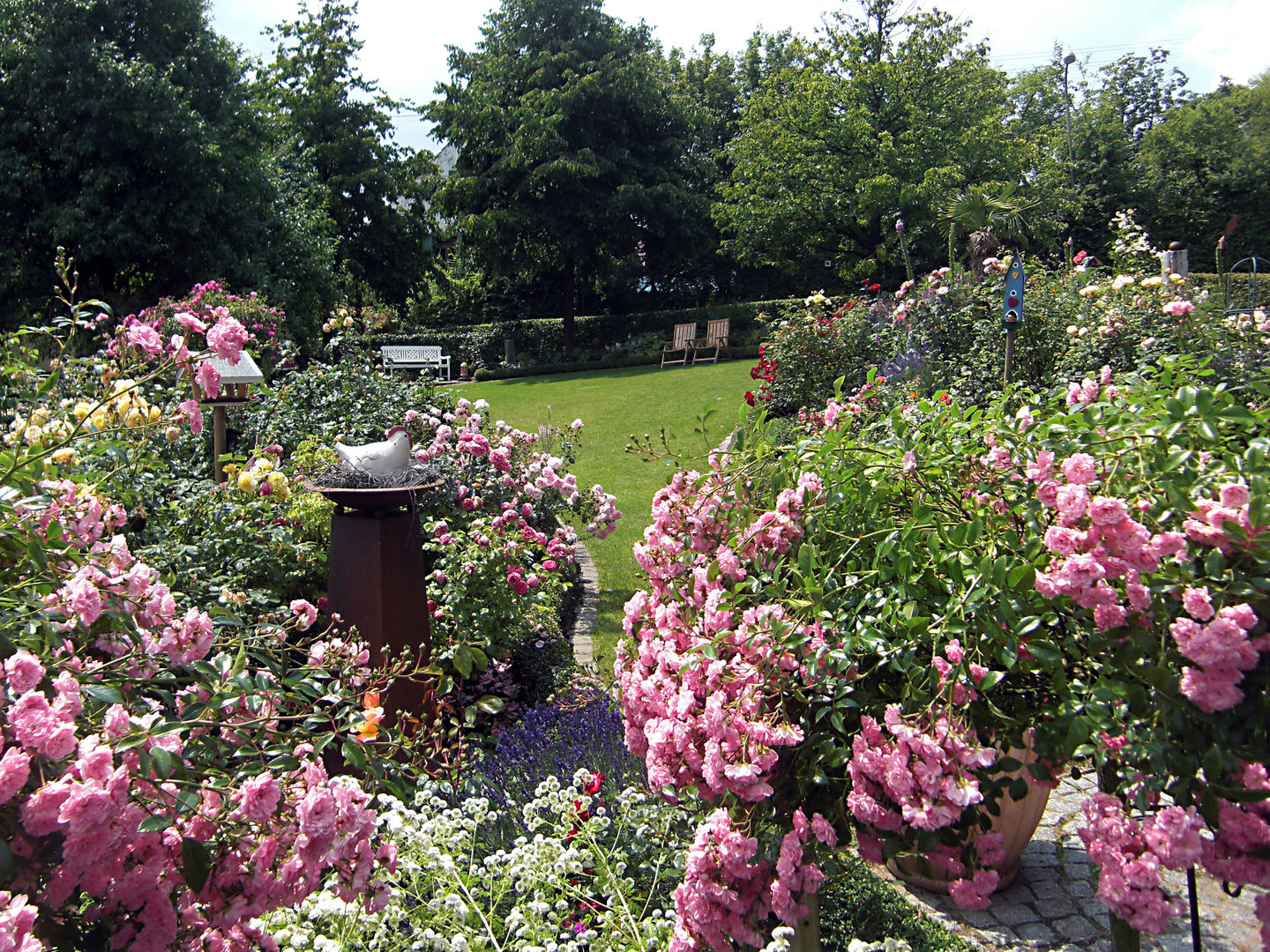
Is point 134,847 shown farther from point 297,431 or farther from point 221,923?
point 297,431

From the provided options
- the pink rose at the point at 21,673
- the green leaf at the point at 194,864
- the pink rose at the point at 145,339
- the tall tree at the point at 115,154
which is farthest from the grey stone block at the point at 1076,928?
the tall tree at the point at 115,154

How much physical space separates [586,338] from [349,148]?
8.48 m

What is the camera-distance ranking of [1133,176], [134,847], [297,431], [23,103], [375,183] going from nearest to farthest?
[134,847] → [297,431] → [23,103] → [375,183] → [1133,176]

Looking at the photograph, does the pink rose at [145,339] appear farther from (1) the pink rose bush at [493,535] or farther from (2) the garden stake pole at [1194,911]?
(2) the garden stake pole at [1194,911]

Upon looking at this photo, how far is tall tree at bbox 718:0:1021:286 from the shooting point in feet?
68.9

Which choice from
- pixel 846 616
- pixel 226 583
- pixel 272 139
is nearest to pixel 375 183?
pixel 272 139

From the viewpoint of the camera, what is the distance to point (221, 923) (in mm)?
1348

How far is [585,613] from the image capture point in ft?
17.5

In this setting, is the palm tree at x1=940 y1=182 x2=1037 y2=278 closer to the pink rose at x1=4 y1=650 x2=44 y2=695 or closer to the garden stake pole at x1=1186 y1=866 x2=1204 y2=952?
the garden stake pole at x1=1186 y1=866 x2=1204 y2=952

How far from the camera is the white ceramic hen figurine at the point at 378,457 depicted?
3.18 meters

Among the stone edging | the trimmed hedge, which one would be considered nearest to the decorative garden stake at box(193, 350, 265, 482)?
the stone edging

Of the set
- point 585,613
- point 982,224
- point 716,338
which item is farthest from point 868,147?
point 585,613

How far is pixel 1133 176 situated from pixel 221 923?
3732 cm

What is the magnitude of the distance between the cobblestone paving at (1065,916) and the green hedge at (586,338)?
17807 millimetres
